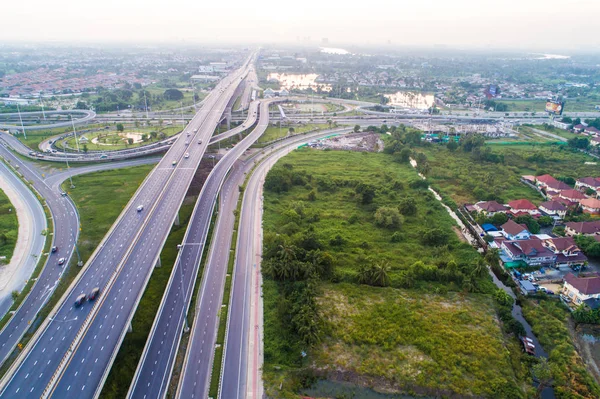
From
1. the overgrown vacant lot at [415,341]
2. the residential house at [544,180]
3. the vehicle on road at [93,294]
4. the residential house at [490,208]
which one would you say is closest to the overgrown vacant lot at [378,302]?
the overgrown vacant lot at [415,341]

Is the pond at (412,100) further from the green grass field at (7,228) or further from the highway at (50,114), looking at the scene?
the green grass field at (7,228)

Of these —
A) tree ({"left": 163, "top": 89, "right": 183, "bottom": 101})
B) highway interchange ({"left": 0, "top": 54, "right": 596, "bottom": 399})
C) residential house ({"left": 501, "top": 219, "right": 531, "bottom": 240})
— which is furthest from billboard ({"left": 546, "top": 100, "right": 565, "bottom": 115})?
tree ({"left": 163, "top": 89, "right": 183, "bottom": 101})

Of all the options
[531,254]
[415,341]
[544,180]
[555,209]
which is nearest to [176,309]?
[415,341]

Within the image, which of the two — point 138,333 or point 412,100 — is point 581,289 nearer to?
point 138,333

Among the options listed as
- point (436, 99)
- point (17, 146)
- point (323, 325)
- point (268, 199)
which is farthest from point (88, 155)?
point (436, 99)

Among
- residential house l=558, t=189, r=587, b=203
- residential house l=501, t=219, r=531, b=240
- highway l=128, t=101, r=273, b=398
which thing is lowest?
highway l=128, t=101, r=273, b=398

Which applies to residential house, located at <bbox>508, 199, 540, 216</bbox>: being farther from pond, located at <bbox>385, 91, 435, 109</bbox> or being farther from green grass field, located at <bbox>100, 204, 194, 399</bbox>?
pond, located at <bbox>385, 91, 435, 109</bbox>

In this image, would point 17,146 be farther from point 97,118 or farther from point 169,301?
point 169,301
